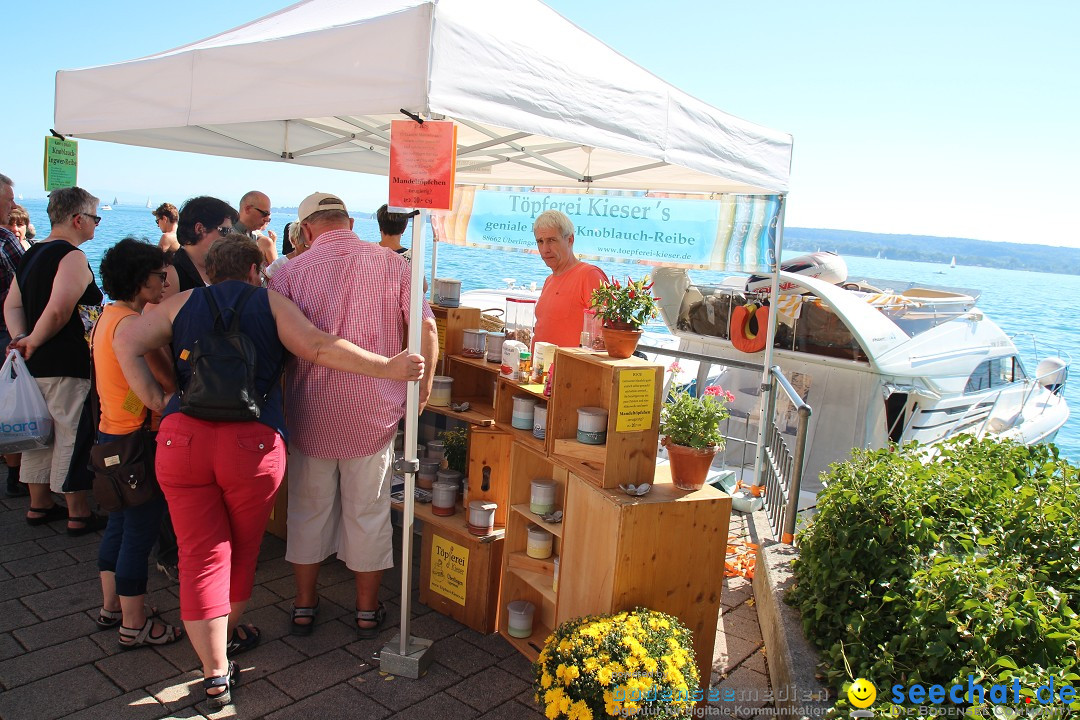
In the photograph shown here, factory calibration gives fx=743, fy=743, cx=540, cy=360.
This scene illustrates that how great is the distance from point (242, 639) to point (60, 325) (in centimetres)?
205

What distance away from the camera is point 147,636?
3.15m

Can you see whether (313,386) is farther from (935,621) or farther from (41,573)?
(935,621)

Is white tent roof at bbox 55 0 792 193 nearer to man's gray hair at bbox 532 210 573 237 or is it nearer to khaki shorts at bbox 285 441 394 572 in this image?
man's gray hair at bbox 532 210 573 237

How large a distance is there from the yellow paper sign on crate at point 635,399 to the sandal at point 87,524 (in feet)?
10.7

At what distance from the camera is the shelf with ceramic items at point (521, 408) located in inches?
130

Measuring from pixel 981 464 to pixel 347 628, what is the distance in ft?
9.33

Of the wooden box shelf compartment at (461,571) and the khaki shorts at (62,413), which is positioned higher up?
the khaki shorts at (62,413)

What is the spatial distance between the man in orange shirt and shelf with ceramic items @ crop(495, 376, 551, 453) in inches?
25.1

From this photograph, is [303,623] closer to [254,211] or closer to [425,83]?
[425,83]

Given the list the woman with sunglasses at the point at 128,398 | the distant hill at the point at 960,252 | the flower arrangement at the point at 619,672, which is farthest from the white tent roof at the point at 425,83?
the distant hill at the point at 960,252

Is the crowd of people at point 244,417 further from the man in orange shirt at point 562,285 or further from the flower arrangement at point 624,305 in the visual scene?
the flower arrangement at point 624,305

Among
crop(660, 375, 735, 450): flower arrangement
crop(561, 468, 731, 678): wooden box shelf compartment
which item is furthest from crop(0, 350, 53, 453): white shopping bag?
crop(660, 375, 735, 450): flower arrangement

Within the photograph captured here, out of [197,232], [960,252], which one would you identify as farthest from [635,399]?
[960,252]

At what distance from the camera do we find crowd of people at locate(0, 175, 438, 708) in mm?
2695
